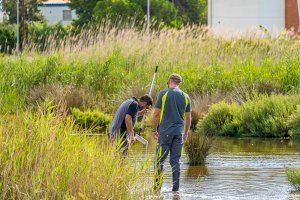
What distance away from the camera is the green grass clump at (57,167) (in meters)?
9.76

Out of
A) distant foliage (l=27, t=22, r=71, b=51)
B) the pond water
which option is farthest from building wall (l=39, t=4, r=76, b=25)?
the pond water

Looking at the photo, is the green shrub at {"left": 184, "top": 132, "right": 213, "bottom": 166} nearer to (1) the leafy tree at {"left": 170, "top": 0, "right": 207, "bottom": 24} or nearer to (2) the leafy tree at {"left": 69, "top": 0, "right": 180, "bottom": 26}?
(2) the leafy tree at {"left": 69, "top": 0, "right": 180, "bottom": 26}

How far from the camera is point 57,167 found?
10.0 metres

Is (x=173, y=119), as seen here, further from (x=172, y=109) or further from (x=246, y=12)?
(x=246, y=12)

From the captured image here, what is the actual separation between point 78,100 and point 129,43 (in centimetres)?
419

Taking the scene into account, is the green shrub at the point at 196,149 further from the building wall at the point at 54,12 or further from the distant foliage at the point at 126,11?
the building wall at the point at 54,12

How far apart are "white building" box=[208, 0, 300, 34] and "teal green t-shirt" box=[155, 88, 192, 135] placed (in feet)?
154

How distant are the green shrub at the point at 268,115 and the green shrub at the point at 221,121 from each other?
0.24 metres

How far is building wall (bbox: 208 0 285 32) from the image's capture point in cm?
6184

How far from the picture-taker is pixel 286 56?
3000 cm

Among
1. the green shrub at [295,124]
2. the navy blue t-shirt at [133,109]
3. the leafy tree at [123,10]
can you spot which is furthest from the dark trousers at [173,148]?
the leafy tree at [123,10]

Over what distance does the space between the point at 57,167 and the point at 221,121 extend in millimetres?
16087

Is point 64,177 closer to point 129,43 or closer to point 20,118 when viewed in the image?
point 20,118

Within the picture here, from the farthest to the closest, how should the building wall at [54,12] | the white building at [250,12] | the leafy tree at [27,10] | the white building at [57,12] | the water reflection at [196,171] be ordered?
the building wall at [54,12]
the white building at [57,12]
the leafy tree at [27,10]
the white building at [250,12]
the water reflection at [196,171]
